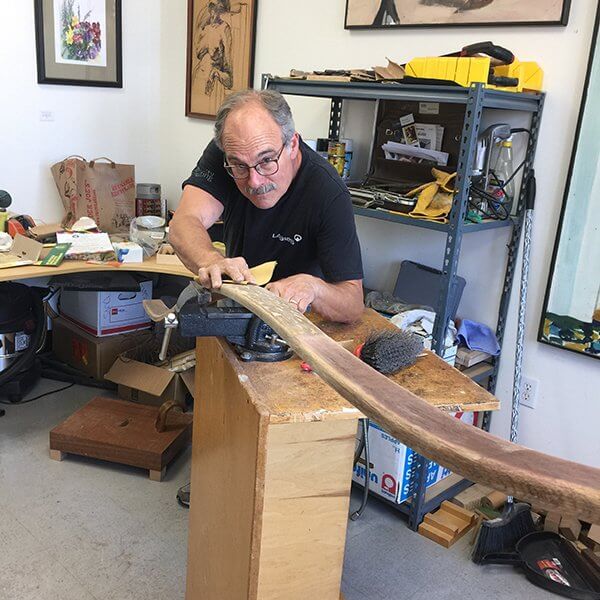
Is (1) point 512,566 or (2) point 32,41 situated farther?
(2) point 32,41

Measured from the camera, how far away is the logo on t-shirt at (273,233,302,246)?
181 cm

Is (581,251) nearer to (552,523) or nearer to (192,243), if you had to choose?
(552,523)

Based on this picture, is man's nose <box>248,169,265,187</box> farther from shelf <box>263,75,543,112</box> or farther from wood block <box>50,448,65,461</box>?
wood block <box>50,448,65,461</box>

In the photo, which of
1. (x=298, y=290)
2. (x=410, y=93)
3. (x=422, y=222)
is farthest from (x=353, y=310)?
(x=410, y=93)

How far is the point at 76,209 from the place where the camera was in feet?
10.9

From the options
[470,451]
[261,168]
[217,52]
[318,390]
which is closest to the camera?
[470,451]

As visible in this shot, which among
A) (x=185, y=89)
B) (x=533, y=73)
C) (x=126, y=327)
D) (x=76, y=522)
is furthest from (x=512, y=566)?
(x=185, y=89)

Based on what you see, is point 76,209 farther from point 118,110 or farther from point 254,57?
point 254,57

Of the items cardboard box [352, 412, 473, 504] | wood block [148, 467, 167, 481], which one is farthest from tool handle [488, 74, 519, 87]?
wood block [148, 467, 167, 481]

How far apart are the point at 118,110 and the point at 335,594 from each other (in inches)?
118

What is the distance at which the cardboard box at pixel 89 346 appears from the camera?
10.8ft

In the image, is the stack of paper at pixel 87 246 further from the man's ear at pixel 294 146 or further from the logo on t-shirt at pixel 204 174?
the man's ear at pixel 294 146

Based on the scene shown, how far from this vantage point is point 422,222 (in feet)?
7.08

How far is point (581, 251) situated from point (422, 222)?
568 millimetres
